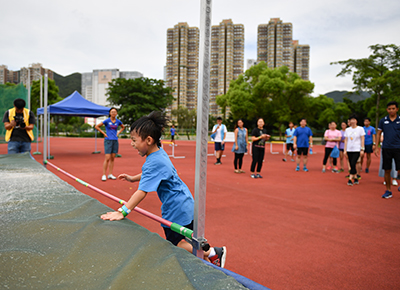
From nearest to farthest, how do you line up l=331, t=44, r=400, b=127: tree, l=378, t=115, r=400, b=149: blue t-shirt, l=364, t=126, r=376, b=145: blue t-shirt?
l=378, t=115, r=400, b=149: blue t-shirt
l=364, t=126, r=376, b=145: blue t-shirt
l=331, t=44, r=400, b=127: tree

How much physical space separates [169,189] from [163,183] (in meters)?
0.06

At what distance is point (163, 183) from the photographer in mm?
2092

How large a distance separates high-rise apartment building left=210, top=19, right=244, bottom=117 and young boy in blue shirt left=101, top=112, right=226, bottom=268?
236 ft

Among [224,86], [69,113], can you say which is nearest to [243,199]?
[69,113]

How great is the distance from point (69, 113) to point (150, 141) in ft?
36.8

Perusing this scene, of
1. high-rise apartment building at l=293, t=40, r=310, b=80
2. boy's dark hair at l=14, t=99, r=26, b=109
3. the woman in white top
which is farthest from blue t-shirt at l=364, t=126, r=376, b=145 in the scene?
high-rise apartment building at l=293, t=40, r=310, b=80

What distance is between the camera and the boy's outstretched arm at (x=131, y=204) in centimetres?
193

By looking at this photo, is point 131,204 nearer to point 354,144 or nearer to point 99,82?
point 354,144

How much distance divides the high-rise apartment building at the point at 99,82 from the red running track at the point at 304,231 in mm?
109817

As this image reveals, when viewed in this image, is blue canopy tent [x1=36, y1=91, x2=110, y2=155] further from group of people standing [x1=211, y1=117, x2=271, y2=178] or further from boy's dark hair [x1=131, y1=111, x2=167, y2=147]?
boy's dark hair [x1=131, y1=111, x2=167, y2=147]

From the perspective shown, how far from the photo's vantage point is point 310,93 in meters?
34.5

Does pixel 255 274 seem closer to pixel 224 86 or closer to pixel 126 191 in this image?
pixel 126 191

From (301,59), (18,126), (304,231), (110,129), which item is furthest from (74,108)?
(301,59)

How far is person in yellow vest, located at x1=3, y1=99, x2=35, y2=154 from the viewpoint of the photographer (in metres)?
5.65
